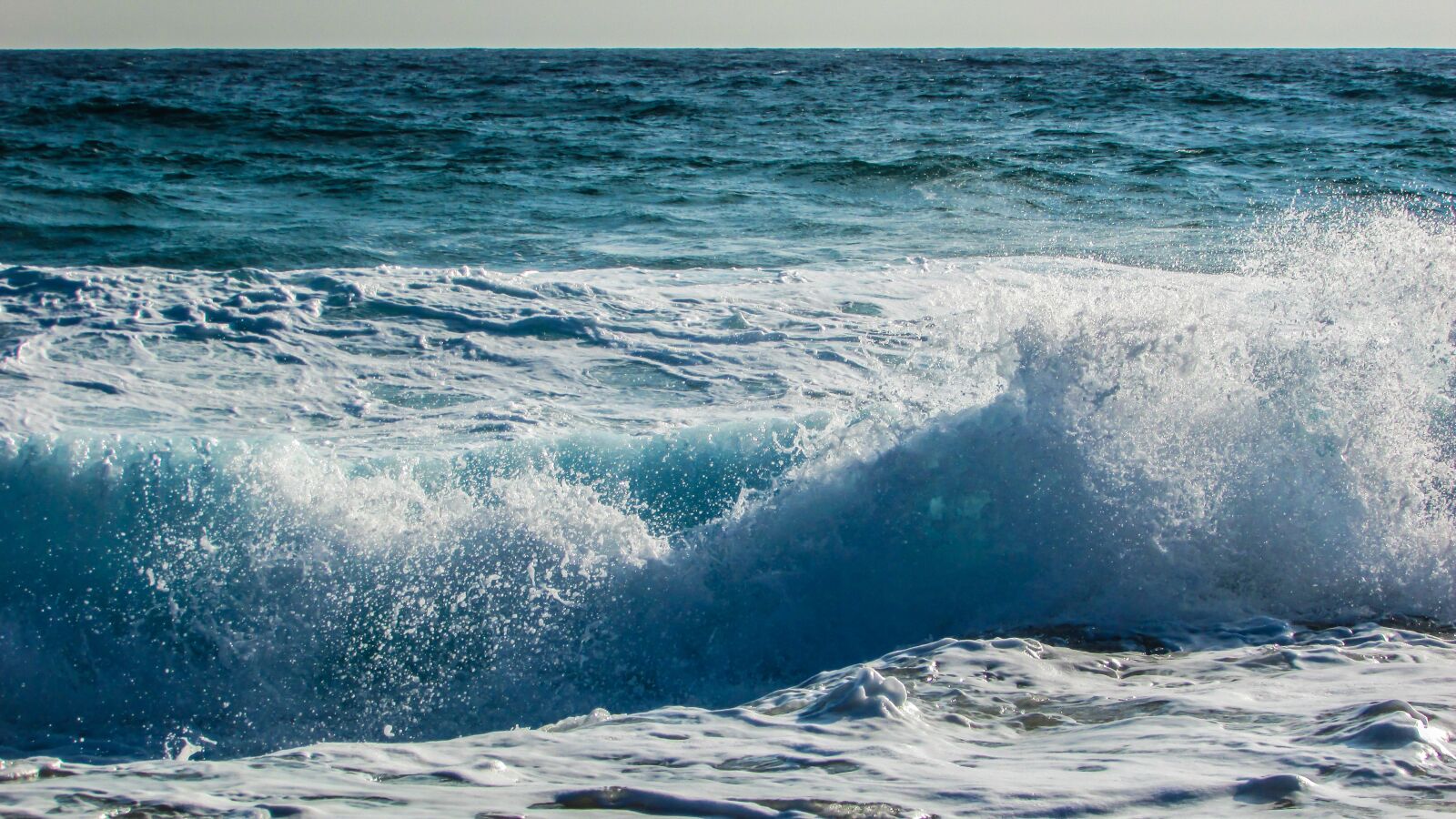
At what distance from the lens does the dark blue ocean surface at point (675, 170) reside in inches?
399

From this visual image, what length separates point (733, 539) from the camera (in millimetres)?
4336

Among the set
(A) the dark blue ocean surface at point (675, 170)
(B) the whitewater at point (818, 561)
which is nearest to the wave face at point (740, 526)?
(B) the whitewater at point (818, 561)

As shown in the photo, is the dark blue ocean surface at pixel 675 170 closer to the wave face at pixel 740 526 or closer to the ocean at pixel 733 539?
the ocean at pixel 733 539

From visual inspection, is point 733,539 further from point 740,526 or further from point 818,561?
point 818,561

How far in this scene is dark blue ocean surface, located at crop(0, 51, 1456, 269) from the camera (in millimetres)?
10125

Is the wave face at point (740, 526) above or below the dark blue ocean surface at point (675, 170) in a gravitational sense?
below

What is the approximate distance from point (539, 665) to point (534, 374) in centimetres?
275

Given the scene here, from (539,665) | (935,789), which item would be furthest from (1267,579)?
(539,665)

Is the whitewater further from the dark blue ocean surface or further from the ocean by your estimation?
the dark blue ocean surface

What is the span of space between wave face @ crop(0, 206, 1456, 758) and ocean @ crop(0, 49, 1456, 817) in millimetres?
15

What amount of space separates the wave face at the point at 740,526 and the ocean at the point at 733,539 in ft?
0.05

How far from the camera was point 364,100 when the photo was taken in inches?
862

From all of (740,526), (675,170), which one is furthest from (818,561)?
(675,170)

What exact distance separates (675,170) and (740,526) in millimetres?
10562
